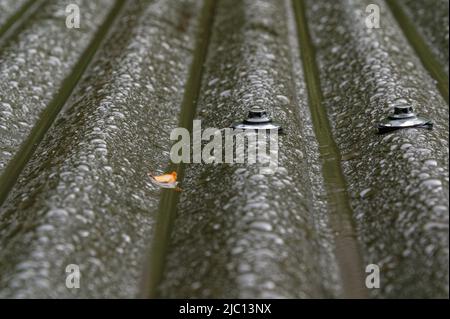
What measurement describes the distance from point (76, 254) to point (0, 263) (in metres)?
0.33

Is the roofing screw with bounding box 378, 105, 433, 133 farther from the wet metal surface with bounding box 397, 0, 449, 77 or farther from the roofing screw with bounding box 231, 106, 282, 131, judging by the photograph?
the wet metal surface with bounding box 397, 0, 449, 77

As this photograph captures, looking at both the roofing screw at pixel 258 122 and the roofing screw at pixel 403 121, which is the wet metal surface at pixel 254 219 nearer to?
the roofing screw at pixel 258 122

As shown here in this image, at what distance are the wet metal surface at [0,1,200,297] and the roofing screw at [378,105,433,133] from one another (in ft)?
4.27

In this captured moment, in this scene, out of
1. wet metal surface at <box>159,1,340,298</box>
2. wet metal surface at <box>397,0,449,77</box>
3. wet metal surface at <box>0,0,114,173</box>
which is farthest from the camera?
wet metal surface at <box>397,0,449,77</box>

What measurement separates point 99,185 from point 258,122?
1.00 m

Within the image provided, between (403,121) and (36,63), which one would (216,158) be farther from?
(36,63)

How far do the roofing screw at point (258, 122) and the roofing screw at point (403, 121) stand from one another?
620mm

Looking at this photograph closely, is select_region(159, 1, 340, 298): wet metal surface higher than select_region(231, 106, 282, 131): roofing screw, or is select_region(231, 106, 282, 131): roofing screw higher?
select_region(231, 106, 282, 131): roofing screw

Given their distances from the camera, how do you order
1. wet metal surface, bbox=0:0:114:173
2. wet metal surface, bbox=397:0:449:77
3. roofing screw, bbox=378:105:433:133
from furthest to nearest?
1. wet metal surface, bbox=397:0:449:77
2. wet metal surface, bbox=0:0:114:173
3. roofing screw, bbox=378:105:433:133

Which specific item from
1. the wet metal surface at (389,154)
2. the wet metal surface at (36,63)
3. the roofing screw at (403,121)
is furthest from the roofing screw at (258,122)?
the wet metal surface at (36,63)

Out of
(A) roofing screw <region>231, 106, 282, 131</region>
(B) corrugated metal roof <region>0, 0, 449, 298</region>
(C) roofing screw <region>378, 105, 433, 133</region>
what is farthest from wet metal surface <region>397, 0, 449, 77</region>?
(A) roofing screw <region>231, 106, 282, 131</region>

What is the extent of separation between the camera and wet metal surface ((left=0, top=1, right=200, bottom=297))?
2568 millimetres

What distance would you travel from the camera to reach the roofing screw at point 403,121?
11.2ft
